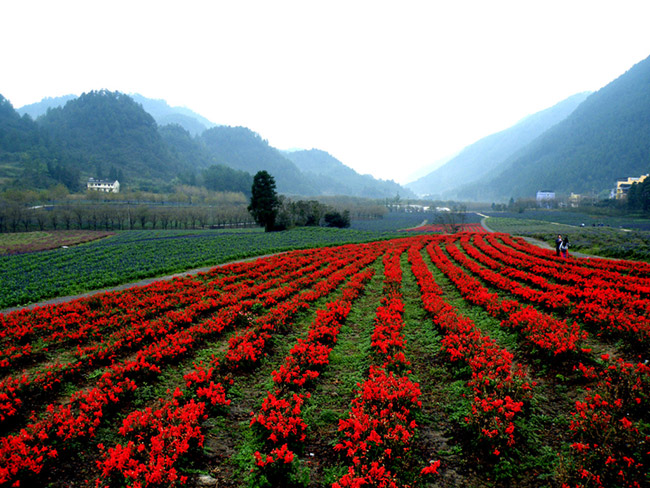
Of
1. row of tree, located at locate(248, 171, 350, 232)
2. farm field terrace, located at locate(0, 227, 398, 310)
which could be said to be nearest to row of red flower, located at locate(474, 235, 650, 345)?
farm field terrace, located at locate(0, 227, 398, 310)

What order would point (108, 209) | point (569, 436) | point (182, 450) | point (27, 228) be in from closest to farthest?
point (182, 450), point (569, 436), point (27, 228), point (108, 209)

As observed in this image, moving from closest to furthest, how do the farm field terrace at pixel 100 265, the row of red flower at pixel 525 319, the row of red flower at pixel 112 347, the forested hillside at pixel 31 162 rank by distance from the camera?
the row of red flower at pixel 112 347 → the row of red flower at pixel 525 319 → the farm field terrace at pixel 100 265 → the forested hillside at pixel 31 162

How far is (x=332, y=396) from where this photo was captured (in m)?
8.33

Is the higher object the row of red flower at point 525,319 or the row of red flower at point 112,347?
the row of red flower at point 525,319

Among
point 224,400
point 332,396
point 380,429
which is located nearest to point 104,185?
point 224,400

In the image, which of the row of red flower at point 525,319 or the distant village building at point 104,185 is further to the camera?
the distant village building at point 104,185

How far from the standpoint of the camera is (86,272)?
86.0 feet

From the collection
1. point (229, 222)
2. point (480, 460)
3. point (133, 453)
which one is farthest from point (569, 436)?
point (229, 222)

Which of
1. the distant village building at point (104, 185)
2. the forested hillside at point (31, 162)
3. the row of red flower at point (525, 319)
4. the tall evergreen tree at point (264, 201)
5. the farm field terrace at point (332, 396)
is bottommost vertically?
the farm field terrace at point (332, 396)

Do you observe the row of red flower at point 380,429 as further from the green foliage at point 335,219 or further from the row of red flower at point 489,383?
the green foliage at point 335,219

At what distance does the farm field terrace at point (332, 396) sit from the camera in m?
5.55

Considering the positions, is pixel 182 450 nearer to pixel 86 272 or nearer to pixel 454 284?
pixel 454 284

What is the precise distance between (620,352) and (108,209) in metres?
111

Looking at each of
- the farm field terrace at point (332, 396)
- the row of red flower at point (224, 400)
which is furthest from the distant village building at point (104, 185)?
the row of red flower at point (224, 400)
